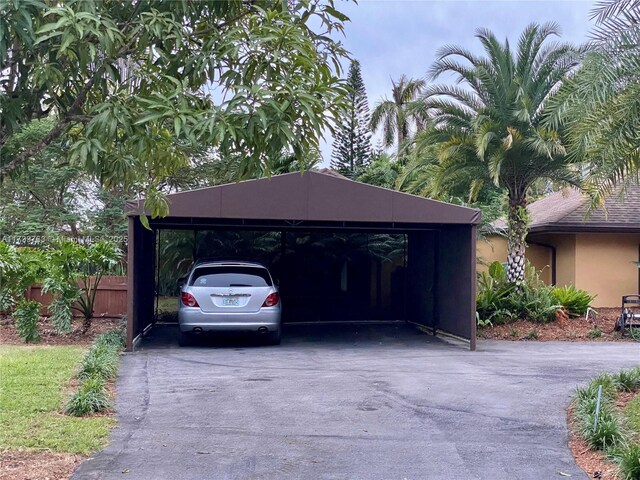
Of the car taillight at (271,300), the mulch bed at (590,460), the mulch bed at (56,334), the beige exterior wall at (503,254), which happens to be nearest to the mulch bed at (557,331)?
the beige exterior wall at (503,254)

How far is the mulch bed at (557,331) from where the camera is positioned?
50.6ft

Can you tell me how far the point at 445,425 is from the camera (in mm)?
7203

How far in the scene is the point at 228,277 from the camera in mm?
12750

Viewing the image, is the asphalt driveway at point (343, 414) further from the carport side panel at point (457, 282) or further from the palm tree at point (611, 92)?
the palm tree at point (611, 92)

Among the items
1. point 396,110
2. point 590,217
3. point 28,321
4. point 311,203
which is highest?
point 396,110

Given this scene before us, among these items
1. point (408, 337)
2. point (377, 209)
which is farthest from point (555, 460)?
point (408, 337)

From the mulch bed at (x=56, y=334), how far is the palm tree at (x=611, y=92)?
9184 mm

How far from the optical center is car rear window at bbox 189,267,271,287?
1269cm

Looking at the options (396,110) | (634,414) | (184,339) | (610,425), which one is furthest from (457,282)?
(396,110)

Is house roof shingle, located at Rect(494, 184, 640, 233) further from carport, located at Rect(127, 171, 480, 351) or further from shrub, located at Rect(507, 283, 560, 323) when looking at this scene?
carport, located at Rect(127, 171, 480, 351)

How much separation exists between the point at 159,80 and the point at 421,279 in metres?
12.6

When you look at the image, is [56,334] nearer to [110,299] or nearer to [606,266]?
[110,299]

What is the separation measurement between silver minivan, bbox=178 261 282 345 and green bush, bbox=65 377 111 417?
4646 mm

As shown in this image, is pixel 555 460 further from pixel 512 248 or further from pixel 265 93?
pixel 512 248
